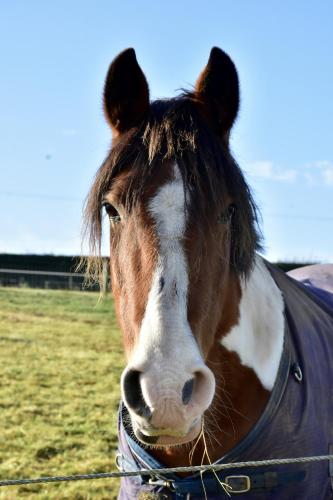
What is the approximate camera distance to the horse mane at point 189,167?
2094 mm

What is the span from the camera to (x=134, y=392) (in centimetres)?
175

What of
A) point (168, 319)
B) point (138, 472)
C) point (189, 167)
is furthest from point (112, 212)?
point (138, 472)

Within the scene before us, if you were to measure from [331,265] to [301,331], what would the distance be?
1.76 meters

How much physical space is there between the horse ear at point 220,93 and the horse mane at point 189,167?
61 mm

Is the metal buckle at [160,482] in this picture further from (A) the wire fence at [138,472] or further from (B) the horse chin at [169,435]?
(B) the horse chin at [169,435]

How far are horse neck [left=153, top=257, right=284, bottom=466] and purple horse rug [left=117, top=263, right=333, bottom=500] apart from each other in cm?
4

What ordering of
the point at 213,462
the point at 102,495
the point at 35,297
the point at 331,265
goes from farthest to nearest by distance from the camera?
the point at 35,297, the point at 102,495, the point at 331,265, the point at 213,462

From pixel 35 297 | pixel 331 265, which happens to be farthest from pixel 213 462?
pixel 35 297

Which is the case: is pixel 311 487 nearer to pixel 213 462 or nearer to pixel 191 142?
pixel 213 462

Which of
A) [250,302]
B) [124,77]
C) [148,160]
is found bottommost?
[250,302]

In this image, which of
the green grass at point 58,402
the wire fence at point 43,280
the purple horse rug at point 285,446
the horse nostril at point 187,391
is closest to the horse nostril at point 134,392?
the horse nostril at point 187,391

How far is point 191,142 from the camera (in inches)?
85.4

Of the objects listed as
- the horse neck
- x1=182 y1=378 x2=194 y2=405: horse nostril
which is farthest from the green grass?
x1=182 y1=378 x2=194 y2=405: horse nostril

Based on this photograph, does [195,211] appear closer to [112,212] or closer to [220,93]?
[112,212]
